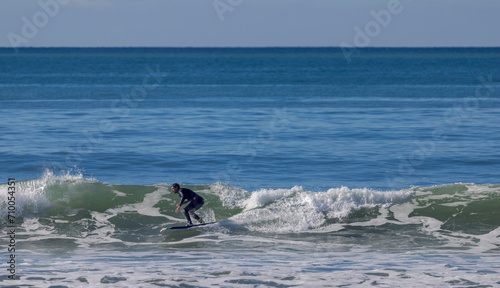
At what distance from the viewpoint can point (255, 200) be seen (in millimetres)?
21188

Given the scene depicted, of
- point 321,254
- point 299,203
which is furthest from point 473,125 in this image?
point 321,254

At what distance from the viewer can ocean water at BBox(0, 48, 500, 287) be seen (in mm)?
14484

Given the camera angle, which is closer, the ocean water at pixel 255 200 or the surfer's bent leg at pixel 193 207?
the ocean water at pixel 255 200

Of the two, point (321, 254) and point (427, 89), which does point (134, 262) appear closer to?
point (321, 254)

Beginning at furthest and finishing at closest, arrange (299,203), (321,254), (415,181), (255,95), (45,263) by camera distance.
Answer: (255,95) < (415,181) < (299,203) < (321,254) < (45,263)

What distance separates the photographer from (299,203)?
2067cm

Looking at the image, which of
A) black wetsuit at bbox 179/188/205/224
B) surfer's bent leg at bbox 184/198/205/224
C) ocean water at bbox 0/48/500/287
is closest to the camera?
ocean water at bbox 0/48/500/287

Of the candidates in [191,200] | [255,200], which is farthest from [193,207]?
[255,200]

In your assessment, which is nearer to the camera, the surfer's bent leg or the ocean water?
the ocean water

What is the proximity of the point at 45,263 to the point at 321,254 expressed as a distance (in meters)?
6.85

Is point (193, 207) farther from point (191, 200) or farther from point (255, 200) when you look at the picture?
point (255, 200)

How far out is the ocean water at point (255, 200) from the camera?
14.5m

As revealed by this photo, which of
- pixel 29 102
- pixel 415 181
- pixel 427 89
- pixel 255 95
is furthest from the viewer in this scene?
pixel 427 89

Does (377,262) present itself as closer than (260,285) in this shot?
No
